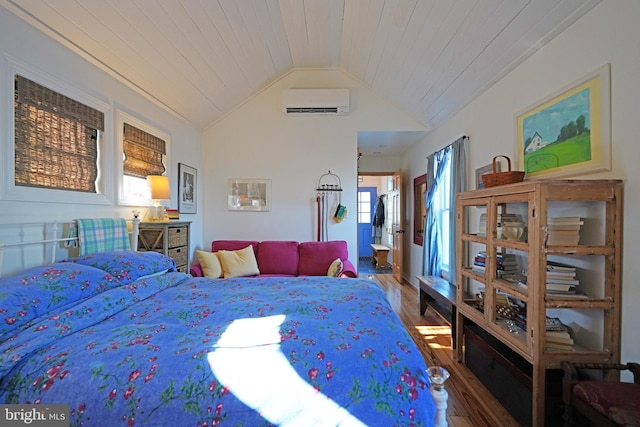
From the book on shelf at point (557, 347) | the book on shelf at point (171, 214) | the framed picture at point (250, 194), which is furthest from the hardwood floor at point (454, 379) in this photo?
the book on shelf at point (171, 214)

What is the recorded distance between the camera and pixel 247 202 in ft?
14.0

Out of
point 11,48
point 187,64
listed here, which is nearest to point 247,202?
point 187,64

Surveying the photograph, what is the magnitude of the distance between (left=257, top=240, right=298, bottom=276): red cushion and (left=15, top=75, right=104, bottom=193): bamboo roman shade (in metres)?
2.00

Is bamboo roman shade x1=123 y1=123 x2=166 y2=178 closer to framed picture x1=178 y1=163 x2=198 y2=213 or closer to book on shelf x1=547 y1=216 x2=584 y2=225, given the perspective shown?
framed picture x1=178 y1=163 x2=198 y2=213

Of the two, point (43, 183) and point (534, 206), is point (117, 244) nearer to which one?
point (43, 183)

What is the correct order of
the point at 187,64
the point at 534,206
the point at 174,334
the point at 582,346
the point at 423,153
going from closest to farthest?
the point at 174,334 < the point at 534,206 < the point at 582,346 < the point at 187,64 < the point at 423,153

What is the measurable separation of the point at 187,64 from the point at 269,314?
268 centimetres

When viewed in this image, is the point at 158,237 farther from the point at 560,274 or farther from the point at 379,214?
the point at 379,214

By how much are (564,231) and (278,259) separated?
114 inches

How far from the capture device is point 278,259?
3738mm

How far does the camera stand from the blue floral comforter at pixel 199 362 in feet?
2.86

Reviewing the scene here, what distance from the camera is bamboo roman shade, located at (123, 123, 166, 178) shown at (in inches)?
103

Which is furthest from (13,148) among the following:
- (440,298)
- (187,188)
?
(440,298)

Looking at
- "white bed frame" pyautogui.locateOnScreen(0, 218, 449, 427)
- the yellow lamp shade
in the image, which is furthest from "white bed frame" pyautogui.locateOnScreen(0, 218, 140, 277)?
the yellow lamp shade
